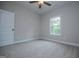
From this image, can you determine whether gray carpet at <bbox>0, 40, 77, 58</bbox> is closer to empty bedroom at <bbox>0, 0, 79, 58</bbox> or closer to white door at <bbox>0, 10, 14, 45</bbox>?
empty bedroom at <bbox>0, 0, 79, 58</bbox>

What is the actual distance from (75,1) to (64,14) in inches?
43.7

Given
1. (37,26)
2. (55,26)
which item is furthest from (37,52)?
(37,26)

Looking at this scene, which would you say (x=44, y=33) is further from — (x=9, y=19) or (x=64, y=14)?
(x=9, y=19)

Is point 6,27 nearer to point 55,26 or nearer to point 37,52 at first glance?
point 37,52

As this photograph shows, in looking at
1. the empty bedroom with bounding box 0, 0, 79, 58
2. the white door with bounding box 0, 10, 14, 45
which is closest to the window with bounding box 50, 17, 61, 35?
the empty bedroom with bounding box 0, 0, 79, 58

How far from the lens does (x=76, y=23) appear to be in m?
4.68

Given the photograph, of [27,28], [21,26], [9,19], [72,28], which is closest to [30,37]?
[27,28]

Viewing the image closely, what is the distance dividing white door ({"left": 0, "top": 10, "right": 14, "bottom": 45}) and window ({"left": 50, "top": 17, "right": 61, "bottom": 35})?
323 centimetres

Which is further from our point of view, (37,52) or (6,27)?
(6,27)

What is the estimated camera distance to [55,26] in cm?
626

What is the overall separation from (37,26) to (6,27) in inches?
127

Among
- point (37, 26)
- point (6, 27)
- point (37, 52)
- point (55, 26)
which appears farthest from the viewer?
point (37, 26)

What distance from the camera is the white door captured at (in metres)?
4.42

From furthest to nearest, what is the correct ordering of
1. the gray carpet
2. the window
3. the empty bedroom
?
the window
the empty bedroom
the gray carpet
